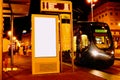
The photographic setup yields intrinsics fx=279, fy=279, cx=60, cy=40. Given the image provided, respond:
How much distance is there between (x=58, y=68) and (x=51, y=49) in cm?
105

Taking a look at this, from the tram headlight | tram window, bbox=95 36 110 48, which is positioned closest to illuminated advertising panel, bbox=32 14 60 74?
the tram headlight

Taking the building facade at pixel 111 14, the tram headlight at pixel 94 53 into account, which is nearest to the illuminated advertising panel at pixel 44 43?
the tram headlight at pixel 94 53

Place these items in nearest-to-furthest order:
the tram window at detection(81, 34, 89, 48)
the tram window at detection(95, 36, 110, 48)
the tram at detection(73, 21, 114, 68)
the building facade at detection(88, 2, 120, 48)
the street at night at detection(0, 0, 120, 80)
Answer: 1. the street at night at detection(0, 0, 120, 80)
2. the tram at detection(73, 21, 114, 68)
3. the tram window at detection(95, 36, 110, 48)
4. the tram window at detection(81, 34, 89, 48)
5. the building facade at detection(88, 2, 120, 48)

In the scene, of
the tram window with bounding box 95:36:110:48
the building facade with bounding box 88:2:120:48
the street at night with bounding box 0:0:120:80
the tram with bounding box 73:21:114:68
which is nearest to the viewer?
the street at night with bounding box 0:0:120:80

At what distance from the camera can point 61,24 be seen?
13.5m

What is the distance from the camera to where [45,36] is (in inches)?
497

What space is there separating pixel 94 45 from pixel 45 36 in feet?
17.2

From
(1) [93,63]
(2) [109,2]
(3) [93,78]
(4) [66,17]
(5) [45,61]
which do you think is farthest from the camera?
(2) [109,2]

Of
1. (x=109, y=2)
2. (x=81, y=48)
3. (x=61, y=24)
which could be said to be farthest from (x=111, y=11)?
(x=61, y=24)

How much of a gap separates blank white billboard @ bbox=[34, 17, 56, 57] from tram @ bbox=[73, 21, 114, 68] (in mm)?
4826

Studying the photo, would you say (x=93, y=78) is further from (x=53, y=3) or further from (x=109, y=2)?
(x=109, y=2)

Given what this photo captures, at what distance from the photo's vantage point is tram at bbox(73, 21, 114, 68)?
16781mm

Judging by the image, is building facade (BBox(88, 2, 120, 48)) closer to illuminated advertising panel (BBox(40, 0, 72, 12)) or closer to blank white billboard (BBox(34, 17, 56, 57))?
illuminated advertising panel (BBox(40, 0, 72, 12))

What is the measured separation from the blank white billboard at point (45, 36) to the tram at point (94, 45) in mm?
4826
